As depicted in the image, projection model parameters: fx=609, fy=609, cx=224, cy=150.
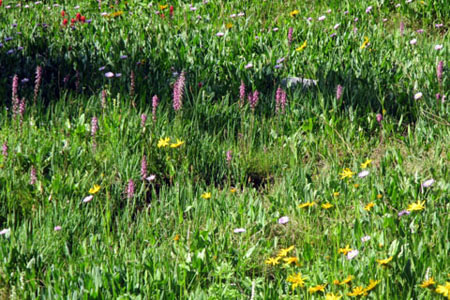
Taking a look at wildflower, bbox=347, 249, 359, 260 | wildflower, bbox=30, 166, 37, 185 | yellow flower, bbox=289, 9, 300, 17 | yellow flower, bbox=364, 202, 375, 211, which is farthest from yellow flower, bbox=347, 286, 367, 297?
yellow flower, bbox=289, 9, 300, 17

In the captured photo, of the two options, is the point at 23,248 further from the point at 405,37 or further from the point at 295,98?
the point at 405,37

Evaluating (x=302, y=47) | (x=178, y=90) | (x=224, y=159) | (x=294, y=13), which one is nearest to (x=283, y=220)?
(x=224, y=159)

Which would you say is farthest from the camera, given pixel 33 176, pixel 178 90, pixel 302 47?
pixel 302 47

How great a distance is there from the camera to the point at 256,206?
320 cm

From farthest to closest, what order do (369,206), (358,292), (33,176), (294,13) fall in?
(294,13)
(33,176)
(369,206)
(358,292)

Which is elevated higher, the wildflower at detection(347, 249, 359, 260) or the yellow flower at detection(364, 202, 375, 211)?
the yellow flower at detection(364, 202, 375, 211)

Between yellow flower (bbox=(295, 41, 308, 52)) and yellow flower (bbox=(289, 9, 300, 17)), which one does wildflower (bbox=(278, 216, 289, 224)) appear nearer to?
yellow flower (bbox=(295, 41, 308, 52))

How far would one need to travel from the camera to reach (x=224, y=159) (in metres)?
3.81

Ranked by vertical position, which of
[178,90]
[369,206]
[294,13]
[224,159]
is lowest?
[224,159]

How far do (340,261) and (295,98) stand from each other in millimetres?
1903

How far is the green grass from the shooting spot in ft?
8.59

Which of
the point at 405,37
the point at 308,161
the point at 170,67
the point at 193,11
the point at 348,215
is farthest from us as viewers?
the point at 193,11

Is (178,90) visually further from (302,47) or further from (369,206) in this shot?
(302,47)

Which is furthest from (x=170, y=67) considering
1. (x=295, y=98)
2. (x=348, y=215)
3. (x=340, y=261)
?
(x=340, y=261)
